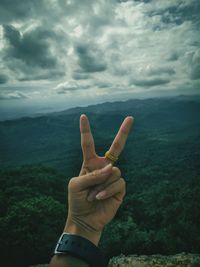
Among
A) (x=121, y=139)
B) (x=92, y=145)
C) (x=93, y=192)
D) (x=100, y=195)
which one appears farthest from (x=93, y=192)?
(x=121, y=139)

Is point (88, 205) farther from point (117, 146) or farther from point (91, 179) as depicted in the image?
point (117, 146)

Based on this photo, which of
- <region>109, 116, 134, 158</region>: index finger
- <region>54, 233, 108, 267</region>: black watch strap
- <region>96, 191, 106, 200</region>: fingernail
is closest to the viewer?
<region>54, 233, 108, 267</region>: black watch strap

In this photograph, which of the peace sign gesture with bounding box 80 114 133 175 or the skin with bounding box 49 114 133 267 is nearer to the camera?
the skin with bounding box 49 114 133 267

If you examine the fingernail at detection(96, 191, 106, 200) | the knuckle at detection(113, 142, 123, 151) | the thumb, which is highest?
the knuckle at detection(113, 142, 123, 151)

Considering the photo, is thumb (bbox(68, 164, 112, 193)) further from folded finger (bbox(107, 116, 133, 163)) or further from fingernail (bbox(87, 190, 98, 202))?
folded finger (bbox(107, 116, 133, 163))

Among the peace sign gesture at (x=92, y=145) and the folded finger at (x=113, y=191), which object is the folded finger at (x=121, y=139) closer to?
the peace sign gesture at (x=92, y=145)

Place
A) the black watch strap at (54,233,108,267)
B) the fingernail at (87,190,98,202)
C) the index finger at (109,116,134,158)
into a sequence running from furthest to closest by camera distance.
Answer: the index finger at (109,116,134,158)
the fingernail at (87,190,98,202)
the black watch strap at (54,233,108,267)

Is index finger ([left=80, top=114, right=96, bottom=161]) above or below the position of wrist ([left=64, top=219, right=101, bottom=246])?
above

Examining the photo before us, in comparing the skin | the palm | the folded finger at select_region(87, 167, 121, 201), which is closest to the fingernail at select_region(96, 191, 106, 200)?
the skin
